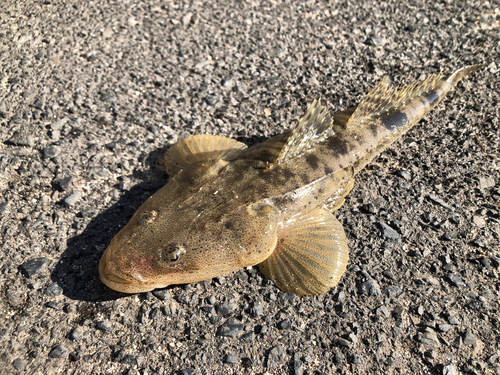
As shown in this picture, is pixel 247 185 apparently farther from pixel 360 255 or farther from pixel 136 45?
pixel 136 45

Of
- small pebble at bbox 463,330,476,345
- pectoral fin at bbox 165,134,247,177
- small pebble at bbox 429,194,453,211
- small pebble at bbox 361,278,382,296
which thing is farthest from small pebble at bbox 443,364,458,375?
pectoral fin at bbox 165,134,247,177

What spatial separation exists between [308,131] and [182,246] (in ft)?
5.08

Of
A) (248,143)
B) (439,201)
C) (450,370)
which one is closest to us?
(450,370)

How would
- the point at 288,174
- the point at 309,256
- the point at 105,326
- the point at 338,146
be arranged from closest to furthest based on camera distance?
the point at 105,326 < the point at 309,256 < the point at 288,174 < the point at 338,146

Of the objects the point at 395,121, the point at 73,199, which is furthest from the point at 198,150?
the point at 395,121

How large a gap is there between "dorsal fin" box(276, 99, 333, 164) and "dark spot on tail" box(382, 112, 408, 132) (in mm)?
738

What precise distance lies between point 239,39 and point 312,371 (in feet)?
13.2

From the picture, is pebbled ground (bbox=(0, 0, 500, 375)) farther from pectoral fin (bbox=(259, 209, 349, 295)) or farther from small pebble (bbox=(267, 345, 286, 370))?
pectoral fin (bbox=(259, 209, 349, 295))

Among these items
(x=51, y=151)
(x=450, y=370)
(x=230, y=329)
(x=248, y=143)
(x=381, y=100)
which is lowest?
(x=450, y=370)

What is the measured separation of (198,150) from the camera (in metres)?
4.07

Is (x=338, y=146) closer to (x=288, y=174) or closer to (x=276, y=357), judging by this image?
(x=288, y=174)

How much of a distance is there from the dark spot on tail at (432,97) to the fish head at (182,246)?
2441 millimetres

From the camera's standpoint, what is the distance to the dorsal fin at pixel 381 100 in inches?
157

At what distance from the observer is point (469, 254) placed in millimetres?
3613
